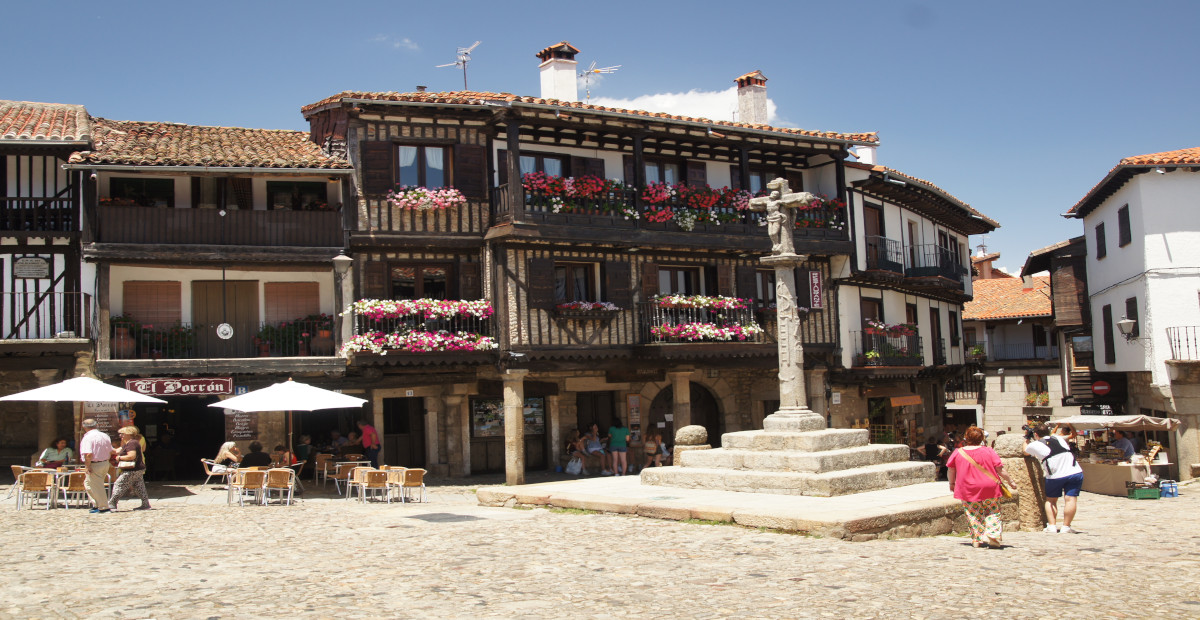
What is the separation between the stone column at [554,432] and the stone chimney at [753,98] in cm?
955

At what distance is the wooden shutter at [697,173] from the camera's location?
78.7 feet

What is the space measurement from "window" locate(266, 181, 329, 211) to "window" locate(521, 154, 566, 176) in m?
4.27

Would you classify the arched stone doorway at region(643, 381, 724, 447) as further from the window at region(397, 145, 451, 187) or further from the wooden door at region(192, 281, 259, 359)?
the wooden door at region(192, 281, 259, 359)

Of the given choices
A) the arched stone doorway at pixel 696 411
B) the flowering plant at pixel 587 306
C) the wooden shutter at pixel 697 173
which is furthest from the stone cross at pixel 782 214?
the arched stone doorway at pixel 696 411

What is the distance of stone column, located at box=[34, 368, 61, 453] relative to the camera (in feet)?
64.4

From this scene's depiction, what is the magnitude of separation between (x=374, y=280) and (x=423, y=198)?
1944mm

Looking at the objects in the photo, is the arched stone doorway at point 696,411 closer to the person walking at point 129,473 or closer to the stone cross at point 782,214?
the stone cross at point 782,214

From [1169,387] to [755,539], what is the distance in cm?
1851

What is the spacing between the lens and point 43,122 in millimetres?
20500

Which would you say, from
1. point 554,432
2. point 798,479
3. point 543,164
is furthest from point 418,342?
point 798,479

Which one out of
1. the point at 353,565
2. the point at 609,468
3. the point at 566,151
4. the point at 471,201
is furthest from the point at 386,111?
the point at 353,565

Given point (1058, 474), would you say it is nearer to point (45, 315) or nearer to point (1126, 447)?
point (1126, 447)

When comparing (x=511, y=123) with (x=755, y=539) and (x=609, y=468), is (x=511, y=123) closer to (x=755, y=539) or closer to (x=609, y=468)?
(x=609, y=468)

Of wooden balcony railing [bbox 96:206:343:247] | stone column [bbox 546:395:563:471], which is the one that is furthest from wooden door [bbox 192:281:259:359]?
stone column [bbox 546:395:563:471]
